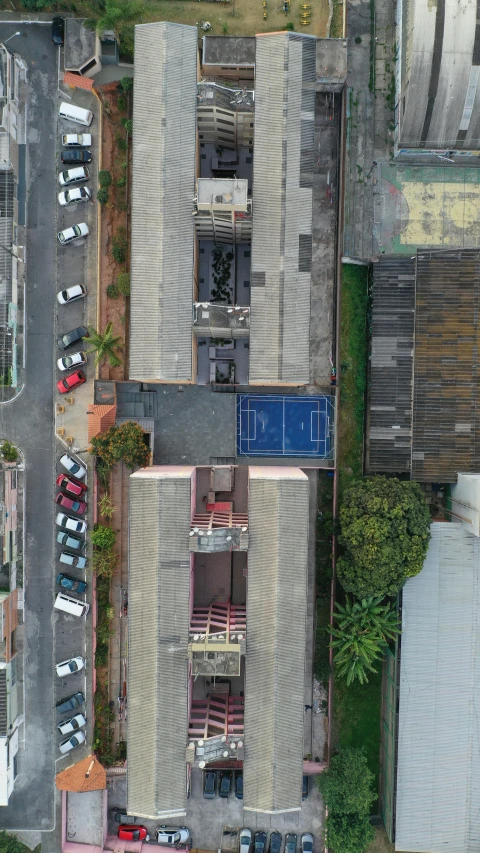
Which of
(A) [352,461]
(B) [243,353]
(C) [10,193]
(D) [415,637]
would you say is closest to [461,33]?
(B) [243,353]

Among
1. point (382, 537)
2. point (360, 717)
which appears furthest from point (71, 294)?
point (360, 717)

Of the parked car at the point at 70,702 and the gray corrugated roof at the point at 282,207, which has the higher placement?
the gray corrugated roof at the point at 282,207

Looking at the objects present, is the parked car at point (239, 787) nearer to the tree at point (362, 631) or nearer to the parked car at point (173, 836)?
the parked car at point (173, 836)

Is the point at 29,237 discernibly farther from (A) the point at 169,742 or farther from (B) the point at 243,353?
(A) the point at 169,742

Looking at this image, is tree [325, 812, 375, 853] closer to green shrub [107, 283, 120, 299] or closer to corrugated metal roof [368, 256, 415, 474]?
corrugated metal roof [368, 256, 415, 474]

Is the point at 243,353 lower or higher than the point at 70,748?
higher

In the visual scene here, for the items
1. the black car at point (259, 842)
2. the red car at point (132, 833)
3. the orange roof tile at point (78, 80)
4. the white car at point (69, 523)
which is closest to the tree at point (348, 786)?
the black car at point (259, 842)
